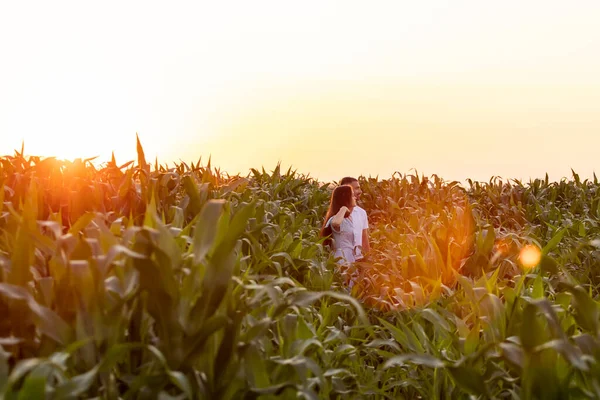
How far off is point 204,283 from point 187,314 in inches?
4.9

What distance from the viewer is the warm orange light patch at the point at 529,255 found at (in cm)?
573

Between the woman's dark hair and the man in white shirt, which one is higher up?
the woman's dark hair

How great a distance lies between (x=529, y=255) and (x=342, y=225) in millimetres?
2849

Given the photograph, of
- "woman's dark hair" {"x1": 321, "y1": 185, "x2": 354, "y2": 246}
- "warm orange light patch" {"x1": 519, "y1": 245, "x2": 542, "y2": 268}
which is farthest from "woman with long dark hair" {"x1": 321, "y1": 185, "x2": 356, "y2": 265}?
"warm orange light patch" {"x1": 519, "y1": 245, "x2": 542, "y2": 268}

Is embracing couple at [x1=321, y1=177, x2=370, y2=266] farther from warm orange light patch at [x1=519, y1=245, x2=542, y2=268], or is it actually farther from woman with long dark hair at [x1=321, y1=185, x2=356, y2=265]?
warm orange light patch at [x1=519, y1=245, x2=542, y2=268]

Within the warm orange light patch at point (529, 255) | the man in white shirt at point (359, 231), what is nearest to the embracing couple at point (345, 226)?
the man in white shirt at point (359, 231)

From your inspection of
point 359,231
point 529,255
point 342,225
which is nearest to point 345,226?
point 342,225

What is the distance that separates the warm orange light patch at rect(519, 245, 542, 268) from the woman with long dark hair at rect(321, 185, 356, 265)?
264cm

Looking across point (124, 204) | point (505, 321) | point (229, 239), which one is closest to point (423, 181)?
point (124, 204)

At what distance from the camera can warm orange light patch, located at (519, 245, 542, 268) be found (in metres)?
5.73

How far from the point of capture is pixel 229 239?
2273mm

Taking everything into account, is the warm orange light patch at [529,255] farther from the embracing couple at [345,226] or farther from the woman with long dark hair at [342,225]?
the woman with long dark hair at [342,225]

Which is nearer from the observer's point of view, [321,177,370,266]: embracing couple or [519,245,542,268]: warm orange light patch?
[519,245,542,268]: warm orange light patch

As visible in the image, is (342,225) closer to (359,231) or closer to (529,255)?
(359,231)
